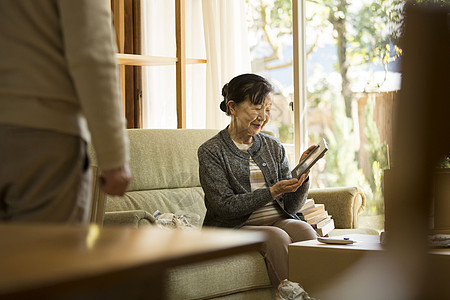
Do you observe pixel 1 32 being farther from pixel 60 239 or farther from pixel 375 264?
pixel 375 264

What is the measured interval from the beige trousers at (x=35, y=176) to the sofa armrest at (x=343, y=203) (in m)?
2.32

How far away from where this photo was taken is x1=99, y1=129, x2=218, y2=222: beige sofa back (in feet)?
10.00

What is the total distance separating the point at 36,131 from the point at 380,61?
3.76 m

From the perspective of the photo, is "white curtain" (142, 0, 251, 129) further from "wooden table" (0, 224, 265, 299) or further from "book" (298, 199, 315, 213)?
"wooden table" (0, 224, 265, 299)

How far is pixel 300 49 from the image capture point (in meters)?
4.30

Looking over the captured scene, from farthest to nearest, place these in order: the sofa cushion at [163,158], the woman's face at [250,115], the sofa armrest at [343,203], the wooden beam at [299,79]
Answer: the wooden beam at [299,79] < the sofa armrest at [343,203] < the sofa cushion at [163,158] < the woman's face at [250,115]

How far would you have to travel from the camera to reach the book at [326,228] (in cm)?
300

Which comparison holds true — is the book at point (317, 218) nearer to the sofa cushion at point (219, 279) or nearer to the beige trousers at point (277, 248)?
the beige trousers at point (277, 248)

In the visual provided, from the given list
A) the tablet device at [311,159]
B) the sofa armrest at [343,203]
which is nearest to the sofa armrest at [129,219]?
the tablet device at [311,159]

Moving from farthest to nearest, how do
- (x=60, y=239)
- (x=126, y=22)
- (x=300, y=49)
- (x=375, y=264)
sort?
(x=126, y=22)
(x=300, y=49)
(x=375, y=264)
(x=60, y=239)

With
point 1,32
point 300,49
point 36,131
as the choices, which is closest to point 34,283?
point 36,131

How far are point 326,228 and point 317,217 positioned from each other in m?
0.07

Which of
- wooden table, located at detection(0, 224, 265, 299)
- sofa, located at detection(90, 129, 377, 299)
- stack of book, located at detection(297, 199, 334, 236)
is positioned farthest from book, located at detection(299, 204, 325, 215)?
wooden table, located at detection(0, 224, 265, 299)

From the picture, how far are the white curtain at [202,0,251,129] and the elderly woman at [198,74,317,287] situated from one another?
1.30 m
